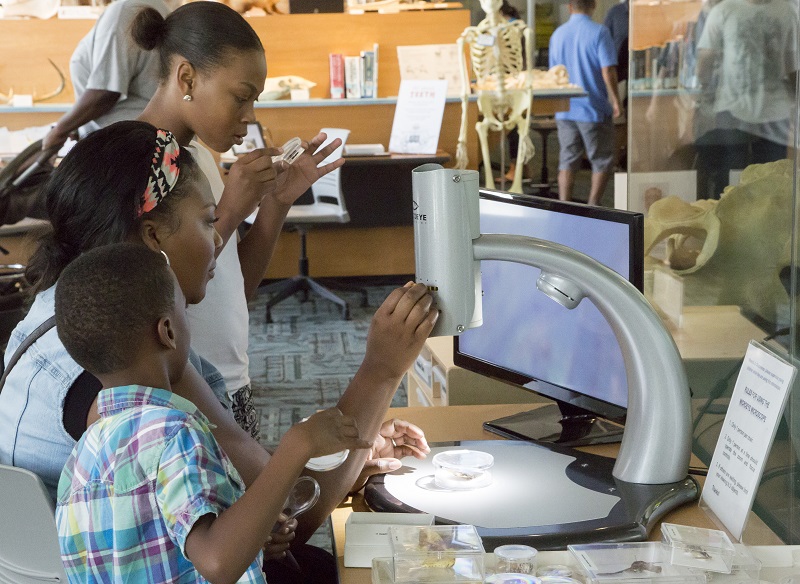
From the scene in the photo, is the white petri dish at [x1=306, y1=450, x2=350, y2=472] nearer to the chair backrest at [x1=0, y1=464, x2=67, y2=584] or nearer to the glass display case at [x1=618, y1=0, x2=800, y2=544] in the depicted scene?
the chair backrest at [x1=0, y1=464, x2=67, y2=584]

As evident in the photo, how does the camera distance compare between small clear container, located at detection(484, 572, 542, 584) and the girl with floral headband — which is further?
the girl with floral headband

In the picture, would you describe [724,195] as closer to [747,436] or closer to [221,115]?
[747,436]

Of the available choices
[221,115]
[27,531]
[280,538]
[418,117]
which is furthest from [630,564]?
[418,117]

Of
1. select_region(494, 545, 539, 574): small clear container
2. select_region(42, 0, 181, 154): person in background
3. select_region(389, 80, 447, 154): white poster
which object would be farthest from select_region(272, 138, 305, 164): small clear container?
select_region(389, 80, 447, 154): white poster

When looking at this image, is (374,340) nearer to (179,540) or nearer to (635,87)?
(179,540)

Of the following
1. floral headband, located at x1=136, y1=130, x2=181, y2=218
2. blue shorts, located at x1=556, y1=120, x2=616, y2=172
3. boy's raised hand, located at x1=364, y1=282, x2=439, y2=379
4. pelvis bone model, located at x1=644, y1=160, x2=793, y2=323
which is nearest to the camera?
boy's raised hand, located at x1=364, y1=282, x2=439, y2=379

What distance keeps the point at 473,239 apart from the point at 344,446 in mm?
319

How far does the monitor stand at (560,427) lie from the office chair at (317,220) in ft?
12.1

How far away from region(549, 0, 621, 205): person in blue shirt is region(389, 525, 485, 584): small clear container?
5.93 meters

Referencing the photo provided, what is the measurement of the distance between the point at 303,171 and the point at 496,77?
401 cm

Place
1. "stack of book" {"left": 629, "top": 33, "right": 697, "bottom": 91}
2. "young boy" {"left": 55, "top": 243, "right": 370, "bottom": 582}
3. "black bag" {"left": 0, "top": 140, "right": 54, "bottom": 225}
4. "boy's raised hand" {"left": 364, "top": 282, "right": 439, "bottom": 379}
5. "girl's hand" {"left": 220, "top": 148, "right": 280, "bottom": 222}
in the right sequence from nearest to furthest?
"young boy" {"left": 55, "top": 243, "right": 370, "bottom": 582} → "boy's raised hand" {"left": 364, "top": 282, "right": 439, "bottom": 379} → "girl's hand" {"left": 220, "top": 148, "right": 280, "bottom": 222} → "stack of book" {"left": 629, "top": 33, "right": 697, "bottom": 91} → "black bag" {"left": 0, "top": 140, "right": 54, "bottom": 225}

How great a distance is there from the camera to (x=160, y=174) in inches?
54.3

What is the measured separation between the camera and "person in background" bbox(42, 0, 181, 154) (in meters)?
3.21

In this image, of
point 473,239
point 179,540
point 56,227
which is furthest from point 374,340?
point 56,227
